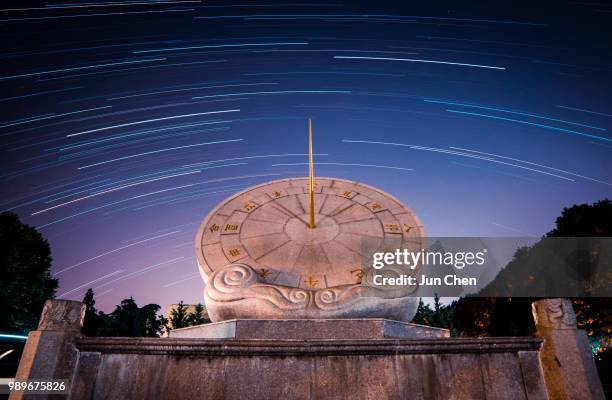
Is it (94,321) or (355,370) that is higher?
(94,321)

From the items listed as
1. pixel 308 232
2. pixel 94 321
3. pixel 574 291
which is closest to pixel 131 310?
pixel 94 321

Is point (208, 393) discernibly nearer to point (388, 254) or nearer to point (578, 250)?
point (388, 254)

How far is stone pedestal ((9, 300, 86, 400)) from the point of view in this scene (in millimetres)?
3379

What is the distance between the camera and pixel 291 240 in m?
5.76

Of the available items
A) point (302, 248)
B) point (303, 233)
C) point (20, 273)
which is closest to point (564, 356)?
point (302, 248)

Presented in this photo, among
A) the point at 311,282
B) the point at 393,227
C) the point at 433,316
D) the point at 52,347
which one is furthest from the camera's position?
the point at 433,316

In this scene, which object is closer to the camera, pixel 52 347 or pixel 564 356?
pixel 52 347

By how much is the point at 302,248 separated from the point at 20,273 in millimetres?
17220

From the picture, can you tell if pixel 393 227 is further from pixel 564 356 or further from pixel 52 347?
pixel 52 347

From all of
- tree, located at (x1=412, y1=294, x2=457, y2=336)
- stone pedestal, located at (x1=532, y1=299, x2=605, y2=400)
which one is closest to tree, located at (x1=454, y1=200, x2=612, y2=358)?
tree, located at (x1=412, y1=294, x2=457, y2=336)

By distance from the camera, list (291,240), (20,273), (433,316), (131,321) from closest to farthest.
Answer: (291,240) < (433,316) < (131,321) < (20,273)

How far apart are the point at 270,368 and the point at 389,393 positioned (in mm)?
1170

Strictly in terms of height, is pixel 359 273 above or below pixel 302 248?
below

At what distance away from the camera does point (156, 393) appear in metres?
3.45
